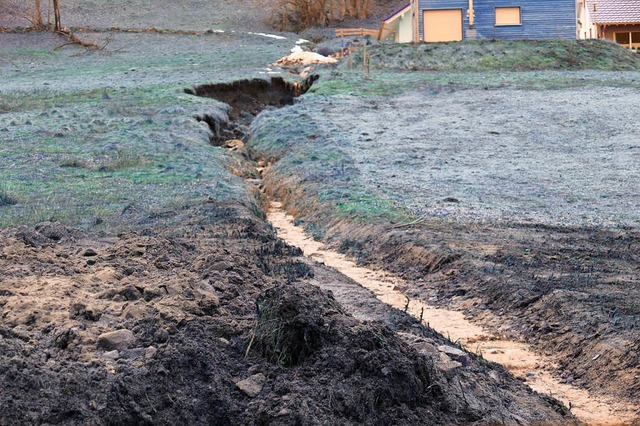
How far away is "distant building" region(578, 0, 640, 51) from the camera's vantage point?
51.6 metres


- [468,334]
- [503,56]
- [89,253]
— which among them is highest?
[503,56]

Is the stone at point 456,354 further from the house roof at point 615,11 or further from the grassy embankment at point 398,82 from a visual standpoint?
the house roof at point 615,11

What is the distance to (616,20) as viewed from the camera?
169 feet

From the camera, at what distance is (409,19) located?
4362 cm

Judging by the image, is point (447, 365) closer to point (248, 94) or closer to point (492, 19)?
point (248, 94)

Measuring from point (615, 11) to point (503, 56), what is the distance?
2060cm

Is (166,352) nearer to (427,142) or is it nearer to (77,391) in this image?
(77,391)

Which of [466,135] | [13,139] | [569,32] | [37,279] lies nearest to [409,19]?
[569,32]

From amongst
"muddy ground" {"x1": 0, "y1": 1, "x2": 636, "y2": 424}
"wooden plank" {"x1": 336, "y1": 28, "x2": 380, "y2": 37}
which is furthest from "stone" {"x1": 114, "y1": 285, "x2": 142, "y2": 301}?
"wooden plank" {"x1": 336, "y1": 28, "x2": 380, "y2": 37}

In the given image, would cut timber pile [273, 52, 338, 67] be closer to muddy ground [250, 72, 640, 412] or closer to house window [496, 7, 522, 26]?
house window [496, 7, 522, 26]

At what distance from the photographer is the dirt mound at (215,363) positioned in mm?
6523

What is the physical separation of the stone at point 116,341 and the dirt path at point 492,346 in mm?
3271

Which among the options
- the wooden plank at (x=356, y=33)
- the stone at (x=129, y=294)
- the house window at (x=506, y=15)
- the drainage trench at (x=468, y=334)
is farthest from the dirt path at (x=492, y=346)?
the wooden plank at (x=356, y=33)

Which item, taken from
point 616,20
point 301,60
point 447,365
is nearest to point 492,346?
point 447,365
